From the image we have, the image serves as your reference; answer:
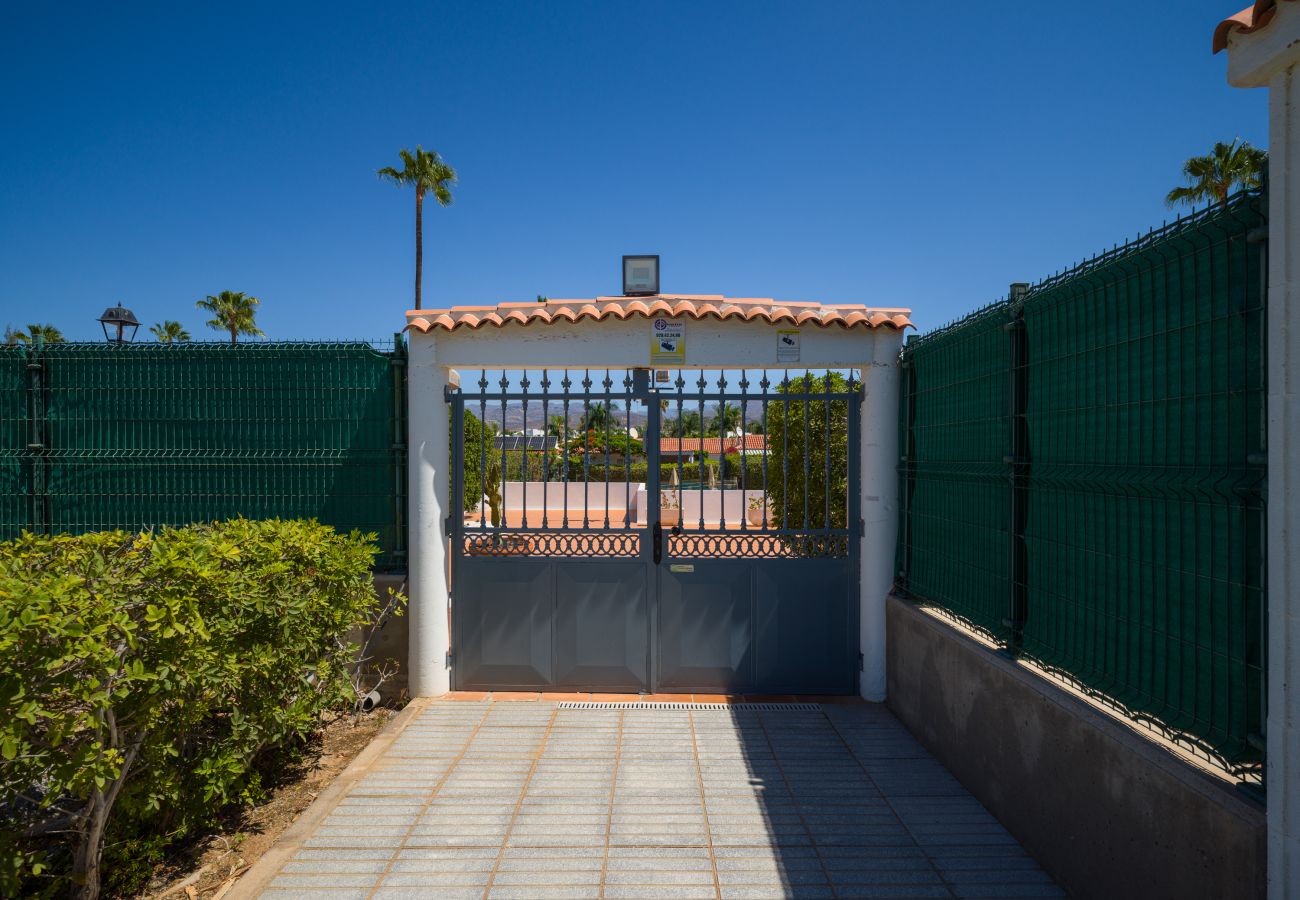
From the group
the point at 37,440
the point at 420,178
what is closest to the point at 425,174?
the point at 420,178

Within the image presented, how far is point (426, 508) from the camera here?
19.1 ft

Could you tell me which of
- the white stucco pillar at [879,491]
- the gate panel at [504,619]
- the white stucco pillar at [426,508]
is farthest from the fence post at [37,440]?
the white stucco pillar at [879,491]

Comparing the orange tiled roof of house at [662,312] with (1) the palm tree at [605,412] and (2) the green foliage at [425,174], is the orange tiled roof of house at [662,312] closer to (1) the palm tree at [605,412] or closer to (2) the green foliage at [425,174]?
(1) the palm tree at [605,412]

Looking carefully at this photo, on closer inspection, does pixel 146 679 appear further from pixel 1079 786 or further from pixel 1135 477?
pixel 1135 477

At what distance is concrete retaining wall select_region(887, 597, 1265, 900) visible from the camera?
244cm

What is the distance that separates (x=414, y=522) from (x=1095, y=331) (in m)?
4.79

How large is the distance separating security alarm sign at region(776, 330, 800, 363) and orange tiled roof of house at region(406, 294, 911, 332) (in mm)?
118

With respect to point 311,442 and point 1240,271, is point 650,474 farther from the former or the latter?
point 1240,271

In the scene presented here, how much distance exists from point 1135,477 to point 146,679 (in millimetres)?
4136

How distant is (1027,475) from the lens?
3.90 m

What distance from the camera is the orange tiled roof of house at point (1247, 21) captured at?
86.5 inches

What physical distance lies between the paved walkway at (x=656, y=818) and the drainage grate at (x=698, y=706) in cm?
21

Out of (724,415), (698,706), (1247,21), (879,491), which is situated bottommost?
(698,706)

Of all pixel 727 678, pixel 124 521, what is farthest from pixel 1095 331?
pixel 124 521
